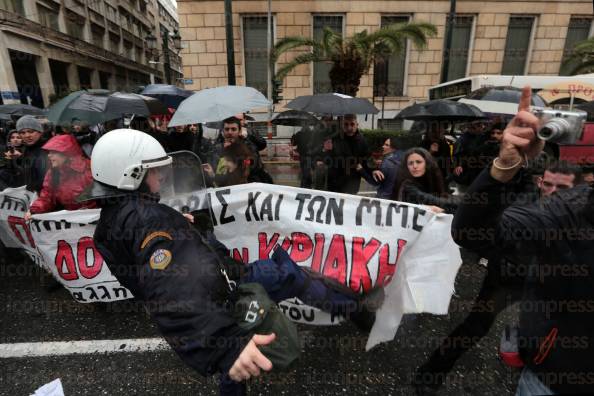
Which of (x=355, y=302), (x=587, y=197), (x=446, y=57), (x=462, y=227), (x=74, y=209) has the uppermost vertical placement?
(x=446, y=57)

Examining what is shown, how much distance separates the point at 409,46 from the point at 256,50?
7550 mm

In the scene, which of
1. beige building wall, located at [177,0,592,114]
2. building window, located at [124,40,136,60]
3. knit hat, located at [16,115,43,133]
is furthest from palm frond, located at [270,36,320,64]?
building window, located at [124,40,136,60]

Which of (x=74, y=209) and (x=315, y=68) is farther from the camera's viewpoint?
(x=315, y=68)

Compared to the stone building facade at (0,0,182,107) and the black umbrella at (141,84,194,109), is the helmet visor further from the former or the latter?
the stone building facade at (0,0,182,107)

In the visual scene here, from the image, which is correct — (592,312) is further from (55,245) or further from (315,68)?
(315,68)

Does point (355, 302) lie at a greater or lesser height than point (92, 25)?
lesser

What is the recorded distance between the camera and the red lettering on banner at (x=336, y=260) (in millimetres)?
2547

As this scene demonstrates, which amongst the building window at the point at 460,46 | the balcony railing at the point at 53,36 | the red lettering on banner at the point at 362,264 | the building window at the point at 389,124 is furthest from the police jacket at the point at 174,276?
the balcony railing at the point at 53,36

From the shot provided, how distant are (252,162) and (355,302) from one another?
234 centimetres

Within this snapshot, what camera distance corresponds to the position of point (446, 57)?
12.3m

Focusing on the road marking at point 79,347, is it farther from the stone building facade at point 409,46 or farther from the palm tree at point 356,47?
the stone building facade at point 409,46

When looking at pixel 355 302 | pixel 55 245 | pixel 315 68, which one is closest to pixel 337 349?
pixel 355 302

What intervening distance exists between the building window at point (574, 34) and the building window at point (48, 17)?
31641mm

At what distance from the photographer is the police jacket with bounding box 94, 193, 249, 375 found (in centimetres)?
122
